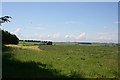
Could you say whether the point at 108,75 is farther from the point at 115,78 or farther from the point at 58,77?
the point at 58,77

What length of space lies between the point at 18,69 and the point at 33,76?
2358 millimetres

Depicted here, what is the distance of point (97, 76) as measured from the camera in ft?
56.9

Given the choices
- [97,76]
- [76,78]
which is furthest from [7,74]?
[97,76]

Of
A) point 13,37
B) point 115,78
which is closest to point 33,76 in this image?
point 115,78

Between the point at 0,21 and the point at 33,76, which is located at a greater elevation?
the point at 0,21

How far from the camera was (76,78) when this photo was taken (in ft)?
51.9

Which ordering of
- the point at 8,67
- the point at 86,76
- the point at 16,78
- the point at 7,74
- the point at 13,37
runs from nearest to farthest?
the point at 16,78 < the point at 7,74 < the point at 86,76 < the point at 8,67 < the point at 13,37

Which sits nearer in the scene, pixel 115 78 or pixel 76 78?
pixel 76 78

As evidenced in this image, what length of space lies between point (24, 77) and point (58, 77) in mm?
1852

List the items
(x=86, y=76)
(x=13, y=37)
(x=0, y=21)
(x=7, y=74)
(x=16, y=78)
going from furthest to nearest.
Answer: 1. (x=13, y=37)
2. (x=0, y=21)
3. (x=86, y=76)
4. (x=7, y=74)
5. (x=16, y=78)

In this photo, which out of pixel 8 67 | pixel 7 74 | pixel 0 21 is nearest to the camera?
pixel 7 74

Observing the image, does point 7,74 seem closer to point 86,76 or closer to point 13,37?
point 86,76

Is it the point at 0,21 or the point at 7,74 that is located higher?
the point at 0,21

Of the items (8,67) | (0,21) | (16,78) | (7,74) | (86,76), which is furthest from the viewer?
(0,21)
